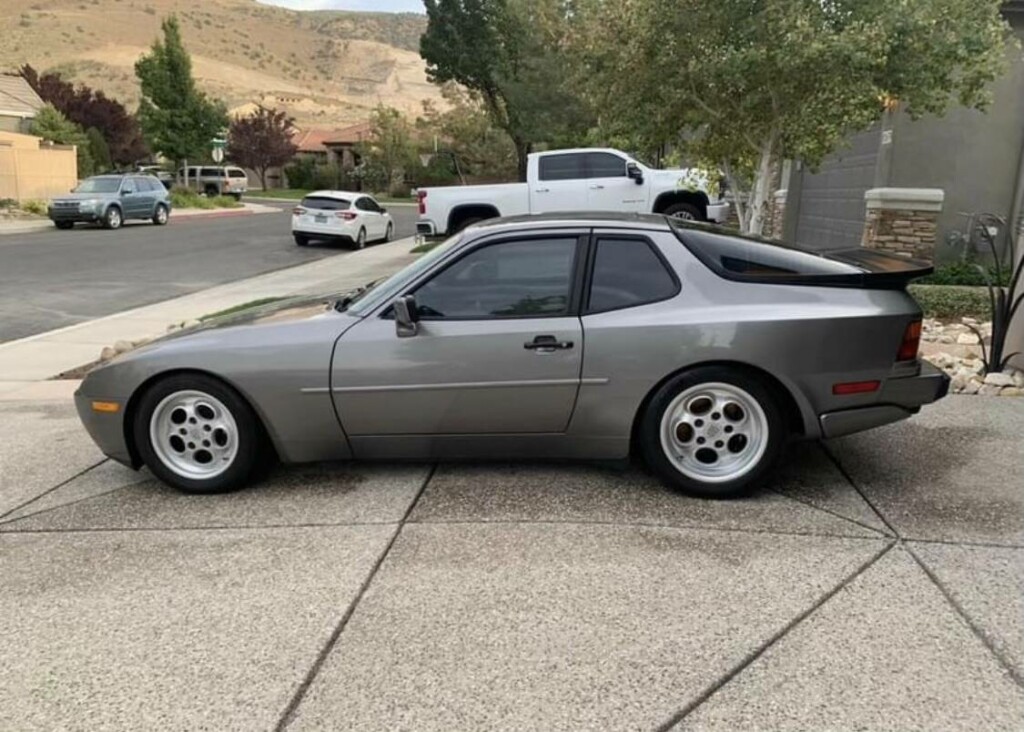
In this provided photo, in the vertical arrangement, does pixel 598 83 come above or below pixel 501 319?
above

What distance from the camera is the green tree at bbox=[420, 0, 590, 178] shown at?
25.4 metres

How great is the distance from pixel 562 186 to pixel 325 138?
6096 cm

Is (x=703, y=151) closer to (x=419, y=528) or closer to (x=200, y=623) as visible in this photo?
(x=419, y=528)

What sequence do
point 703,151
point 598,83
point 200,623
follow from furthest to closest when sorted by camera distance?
1. point 703,151
2. point 598,83
3. point 200,623

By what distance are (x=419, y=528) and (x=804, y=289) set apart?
7.44ft

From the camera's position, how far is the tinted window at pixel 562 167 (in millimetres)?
14438

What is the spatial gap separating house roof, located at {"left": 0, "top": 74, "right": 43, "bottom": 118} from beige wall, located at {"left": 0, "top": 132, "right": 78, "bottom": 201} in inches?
258

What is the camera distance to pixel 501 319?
4.15 m

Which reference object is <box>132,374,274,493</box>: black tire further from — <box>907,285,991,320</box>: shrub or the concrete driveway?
<box>907,285,991,320</box>: shrub

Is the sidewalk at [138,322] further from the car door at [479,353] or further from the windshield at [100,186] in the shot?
the windshield at [100,186]

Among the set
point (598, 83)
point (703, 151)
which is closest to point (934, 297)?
point (703, 151)

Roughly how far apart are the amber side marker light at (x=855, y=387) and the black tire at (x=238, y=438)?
2.99m

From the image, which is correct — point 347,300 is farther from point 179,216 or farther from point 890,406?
point 179,216

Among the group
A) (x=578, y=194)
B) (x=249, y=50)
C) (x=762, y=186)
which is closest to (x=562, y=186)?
(x=578, y=194)
